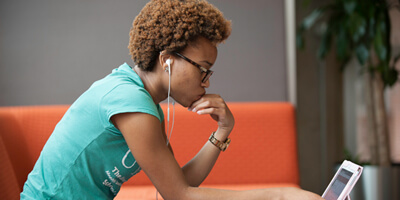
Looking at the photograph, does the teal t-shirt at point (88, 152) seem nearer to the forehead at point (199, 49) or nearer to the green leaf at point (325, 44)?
the forehead at point (199, 49)

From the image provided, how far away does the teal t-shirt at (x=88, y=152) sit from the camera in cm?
102

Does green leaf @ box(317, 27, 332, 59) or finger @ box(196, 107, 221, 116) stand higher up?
green leaf @ box(317, 27, 332, 59)

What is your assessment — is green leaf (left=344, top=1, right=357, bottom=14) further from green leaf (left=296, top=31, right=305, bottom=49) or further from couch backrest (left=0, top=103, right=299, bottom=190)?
couch backrest (left=0, top=103, right=299, bottom=190)

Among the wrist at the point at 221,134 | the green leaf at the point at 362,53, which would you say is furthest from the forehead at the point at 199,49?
the green leaf at the point at 362,53

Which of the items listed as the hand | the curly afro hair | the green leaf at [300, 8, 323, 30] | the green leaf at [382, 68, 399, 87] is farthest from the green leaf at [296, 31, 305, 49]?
the curly afro hair

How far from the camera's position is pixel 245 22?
2.60m

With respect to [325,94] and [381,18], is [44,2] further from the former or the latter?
[381,18]

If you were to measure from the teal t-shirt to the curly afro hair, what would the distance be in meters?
0.09

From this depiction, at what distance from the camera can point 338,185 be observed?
106cm

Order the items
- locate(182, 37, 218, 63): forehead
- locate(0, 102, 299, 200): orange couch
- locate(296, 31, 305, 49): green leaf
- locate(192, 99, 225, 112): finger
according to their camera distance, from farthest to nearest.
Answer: locate(296, 31, 305, 49): green leaf
locate(0, 102, 299, 200): orange couch
locate(192, 99, 225, 112): finger
locate(182, 37, 218, 63): forehead

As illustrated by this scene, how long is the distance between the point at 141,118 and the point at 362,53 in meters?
2.04

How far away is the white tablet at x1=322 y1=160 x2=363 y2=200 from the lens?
38.4 inches

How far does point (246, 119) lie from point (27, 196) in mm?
1390

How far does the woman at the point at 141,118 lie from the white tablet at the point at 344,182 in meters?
0.16
